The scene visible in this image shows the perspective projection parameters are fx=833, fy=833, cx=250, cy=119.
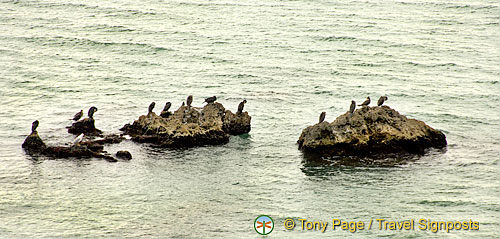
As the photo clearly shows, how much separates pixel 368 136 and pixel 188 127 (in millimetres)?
7851

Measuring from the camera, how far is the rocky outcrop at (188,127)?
3612 centimetres

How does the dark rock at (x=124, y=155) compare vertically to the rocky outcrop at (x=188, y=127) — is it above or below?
below

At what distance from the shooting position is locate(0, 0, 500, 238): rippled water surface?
98.4 feet

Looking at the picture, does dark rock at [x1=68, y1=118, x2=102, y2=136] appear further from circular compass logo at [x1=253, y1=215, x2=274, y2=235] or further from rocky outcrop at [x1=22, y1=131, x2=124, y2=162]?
circular compass logo at [x1=253, y1=215, x2=274, y2=235]

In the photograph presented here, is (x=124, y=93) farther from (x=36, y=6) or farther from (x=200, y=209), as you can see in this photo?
(x=36, y=6)

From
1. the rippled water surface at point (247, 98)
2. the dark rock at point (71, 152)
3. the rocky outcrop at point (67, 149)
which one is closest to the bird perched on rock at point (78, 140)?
the rocky outcrop at point (67, 149)

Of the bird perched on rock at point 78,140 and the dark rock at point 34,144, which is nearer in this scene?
the bird perched on rock at point 78,140

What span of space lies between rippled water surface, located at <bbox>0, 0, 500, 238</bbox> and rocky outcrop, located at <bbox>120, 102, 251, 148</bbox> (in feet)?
1.73

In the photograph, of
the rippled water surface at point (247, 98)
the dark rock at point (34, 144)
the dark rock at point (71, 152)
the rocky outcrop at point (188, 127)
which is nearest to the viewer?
the rippled water surface at point (247, 98)

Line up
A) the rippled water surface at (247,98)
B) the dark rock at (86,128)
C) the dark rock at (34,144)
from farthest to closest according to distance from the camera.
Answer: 1. the dark rock at (86,128)
2. the dark rock at (34,144)
3. the rippled water surface at (247,98)

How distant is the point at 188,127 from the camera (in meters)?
36.4

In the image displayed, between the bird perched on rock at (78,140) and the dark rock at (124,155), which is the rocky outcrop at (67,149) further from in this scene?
the dark rock at (124,155)

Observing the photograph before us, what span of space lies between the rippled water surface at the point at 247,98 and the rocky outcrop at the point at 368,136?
0.94 meters

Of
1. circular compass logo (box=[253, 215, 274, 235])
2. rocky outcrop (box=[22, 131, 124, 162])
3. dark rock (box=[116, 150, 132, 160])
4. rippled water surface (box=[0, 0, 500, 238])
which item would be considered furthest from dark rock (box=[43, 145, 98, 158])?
circular compass logo (box=[253, 215, 274, 235])
